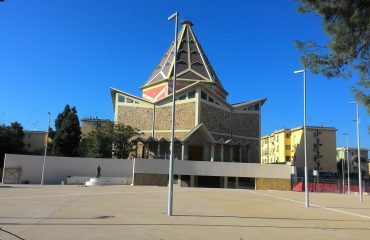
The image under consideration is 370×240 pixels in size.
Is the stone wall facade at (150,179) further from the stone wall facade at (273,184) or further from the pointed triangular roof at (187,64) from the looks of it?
the pointed triangular roof at (187,64)

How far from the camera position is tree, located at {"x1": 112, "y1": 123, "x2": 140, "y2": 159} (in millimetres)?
68000

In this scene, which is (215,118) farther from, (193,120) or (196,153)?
(196,153)

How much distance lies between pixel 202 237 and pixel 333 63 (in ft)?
19.7

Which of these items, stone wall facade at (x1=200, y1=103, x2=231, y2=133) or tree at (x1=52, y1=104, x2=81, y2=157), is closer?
tree at (x1=52, y1=104, x2=81, y2=157)

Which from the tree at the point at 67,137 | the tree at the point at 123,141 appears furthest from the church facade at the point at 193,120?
the tree at the point at 67,137

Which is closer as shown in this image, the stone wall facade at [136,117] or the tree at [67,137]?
the tree at [67,137]

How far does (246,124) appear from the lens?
79.7m

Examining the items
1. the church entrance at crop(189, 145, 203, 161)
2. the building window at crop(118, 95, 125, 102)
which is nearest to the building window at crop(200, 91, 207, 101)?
the church entrance at crop(189, 145, 203, 161)

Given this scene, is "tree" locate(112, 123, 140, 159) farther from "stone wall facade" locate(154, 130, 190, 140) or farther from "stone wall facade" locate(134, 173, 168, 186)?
"stone wall facade" locate(134, 173, 168, 186)

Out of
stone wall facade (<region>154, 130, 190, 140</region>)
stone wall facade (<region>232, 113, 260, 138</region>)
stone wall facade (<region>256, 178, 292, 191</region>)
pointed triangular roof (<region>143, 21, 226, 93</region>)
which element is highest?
pointed triangular roof (<region>143, 21, 226, 93</region>)

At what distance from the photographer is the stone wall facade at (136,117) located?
7525 centimetres

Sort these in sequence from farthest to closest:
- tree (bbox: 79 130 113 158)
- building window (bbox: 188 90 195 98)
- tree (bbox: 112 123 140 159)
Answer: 1. building window (bbox: 188 90 195 98)
2. tree (bbox: 112 123 140 159)
3. tree (bbox: 79 130 113 158)

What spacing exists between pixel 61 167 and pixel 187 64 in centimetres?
4058

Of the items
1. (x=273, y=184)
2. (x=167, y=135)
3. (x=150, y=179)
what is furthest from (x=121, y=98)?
(x=273, y=184)
